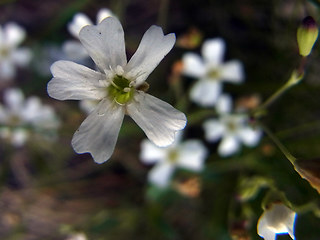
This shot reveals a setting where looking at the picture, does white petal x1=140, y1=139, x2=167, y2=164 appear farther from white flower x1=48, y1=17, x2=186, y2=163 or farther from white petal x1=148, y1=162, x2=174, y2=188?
white flower x1=48, y1=17, x2=186, y2=163

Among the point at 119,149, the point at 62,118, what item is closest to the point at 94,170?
the point at 119,149

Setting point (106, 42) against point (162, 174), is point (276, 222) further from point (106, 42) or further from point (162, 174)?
point (162, 174)

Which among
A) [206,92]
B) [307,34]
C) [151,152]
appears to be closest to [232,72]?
[206,92]

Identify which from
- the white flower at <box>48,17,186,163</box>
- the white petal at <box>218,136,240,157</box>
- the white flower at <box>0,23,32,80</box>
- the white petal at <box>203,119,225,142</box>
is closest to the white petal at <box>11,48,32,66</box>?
the white flower at <box>0,23,32,80</box>

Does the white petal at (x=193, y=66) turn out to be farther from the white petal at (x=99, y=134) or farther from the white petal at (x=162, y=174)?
the white petal at (x=99, y=134)

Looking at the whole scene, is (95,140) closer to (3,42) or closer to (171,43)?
(171,43)

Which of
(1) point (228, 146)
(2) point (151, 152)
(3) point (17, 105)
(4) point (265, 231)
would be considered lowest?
(4) point (265, 231)
